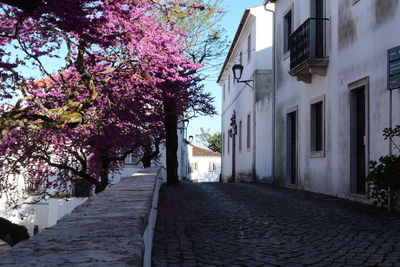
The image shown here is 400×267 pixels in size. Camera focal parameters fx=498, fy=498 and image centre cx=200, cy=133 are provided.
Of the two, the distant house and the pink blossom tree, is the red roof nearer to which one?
the distant house

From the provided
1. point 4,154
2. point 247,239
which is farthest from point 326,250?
point 4,154

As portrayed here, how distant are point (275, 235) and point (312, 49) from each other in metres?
7.68

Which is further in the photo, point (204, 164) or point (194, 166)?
point (204, 164)

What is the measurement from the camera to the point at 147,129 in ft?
54.2

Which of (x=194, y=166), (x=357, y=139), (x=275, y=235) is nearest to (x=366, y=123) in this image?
(x=357, y=139)

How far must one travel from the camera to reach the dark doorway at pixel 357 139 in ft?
34.3

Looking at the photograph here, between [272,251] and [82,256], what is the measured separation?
10.5 ft

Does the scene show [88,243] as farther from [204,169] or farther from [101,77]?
[204,169]

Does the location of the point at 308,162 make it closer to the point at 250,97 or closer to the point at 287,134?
the point at 287,134

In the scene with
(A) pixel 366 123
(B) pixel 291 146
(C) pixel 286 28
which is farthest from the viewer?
(C) pixel 286 28

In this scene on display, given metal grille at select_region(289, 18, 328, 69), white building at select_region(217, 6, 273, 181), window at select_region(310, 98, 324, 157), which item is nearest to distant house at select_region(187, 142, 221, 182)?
white building at select_region(217, 6, 273, 181)

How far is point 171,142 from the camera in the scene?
16219 millimetres

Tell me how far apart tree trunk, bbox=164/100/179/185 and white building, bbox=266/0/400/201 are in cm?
354

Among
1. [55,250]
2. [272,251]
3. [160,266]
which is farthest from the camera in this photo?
[272,251]
